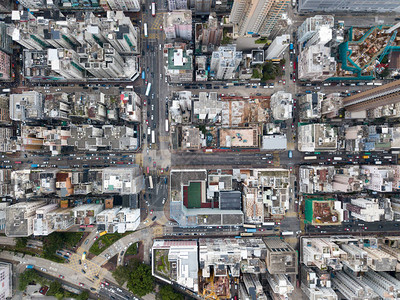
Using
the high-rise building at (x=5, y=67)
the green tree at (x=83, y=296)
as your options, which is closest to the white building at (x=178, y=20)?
the high-rise building at (x=5, y=67)

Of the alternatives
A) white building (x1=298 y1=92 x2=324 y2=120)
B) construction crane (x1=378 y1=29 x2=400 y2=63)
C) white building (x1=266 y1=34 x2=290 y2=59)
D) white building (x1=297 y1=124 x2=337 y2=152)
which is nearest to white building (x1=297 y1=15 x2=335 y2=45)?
white building (x1=266 y1=34 x2=290 y2=59)

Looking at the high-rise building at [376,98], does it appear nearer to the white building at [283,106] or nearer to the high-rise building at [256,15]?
the white building at [283,106]

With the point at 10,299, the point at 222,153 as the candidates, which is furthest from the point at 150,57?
the point at 10,299

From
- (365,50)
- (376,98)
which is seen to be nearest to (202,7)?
(365,50)

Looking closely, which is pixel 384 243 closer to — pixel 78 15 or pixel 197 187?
pixel 197 187

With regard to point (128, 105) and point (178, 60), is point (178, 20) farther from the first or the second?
point (128, 105)

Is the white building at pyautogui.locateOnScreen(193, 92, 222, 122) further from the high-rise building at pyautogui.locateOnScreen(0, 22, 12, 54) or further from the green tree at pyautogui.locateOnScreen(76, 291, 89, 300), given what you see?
the green tree at pyautogui.locateOnScreen(76, 291, 89, 300)
